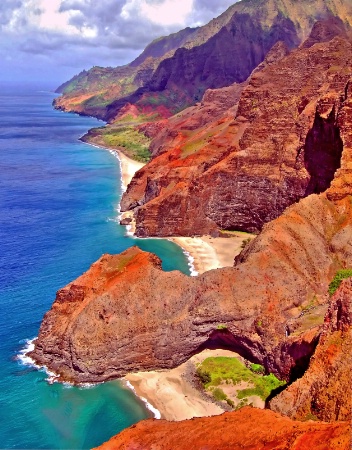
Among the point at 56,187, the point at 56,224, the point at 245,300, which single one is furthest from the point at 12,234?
the point at 245,300

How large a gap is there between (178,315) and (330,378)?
21.2 m

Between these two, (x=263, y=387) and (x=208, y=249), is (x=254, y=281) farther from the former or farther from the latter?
(x=208, y=249)

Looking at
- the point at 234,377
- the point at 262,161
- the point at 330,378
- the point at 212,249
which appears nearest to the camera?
the point at 330,378

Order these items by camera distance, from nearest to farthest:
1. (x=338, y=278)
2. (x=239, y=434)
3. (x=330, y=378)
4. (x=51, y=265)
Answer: (x=239, y=434)
(x=330, y=378)
(x=338, y=278)
(x=51, y=265)

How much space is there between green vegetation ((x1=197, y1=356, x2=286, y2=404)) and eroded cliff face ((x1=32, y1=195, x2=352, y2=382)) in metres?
1.06

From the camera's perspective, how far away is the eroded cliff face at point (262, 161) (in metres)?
82.2

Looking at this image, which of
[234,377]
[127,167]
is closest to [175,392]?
[234,377]

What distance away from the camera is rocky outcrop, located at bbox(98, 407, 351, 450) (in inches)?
1057

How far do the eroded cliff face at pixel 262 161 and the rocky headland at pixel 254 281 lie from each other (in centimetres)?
22

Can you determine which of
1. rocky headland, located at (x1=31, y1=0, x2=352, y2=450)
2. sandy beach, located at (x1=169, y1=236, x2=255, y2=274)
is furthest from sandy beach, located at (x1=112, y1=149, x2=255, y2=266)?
rocky headland, located at (x1=31, y1=0, x2=352, y2=450)

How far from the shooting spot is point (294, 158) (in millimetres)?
84500

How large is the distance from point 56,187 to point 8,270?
5800 centimetres

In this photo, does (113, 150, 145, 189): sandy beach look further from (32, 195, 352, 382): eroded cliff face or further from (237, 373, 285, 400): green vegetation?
(237, 373, 285, 400): green vegetation

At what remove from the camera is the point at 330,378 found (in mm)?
34062
